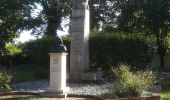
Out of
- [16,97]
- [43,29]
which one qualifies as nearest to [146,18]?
[43,29]

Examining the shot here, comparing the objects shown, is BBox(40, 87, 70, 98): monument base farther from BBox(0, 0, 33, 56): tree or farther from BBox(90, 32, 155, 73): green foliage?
BBox(0, 0, 33, 56): tree

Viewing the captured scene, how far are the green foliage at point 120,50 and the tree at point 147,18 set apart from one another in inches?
606

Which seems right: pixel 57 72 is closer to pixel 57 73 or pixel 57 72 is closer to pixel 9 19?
pixel 57 73

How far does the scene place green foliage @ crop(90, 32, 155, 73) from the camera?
22.9 metres

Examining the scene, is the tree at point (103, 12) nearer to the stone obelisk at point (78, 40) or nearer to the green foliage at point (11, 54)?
the green foliage at point (11, 54)

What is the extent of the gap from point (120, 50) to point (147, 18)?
16.7 metres

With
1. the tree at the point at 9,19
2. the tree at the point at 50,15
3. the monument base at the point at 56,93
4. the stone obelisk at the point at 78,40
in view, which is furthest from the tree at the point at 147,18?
the monument base at the point at 56,93

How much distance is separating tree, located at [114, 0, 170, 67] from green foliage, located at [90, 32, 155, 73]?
606 inches

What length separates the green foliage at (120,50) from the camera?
22922 mm

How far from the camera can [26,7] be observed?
46.0 meters

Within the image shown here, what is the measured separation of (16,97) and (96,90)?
354cm

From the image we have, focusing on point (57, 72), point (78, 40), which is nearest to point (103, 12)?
point (78, 40)

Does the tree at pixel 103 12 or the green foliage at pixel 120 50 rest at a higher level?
the tree at pixel 103 12

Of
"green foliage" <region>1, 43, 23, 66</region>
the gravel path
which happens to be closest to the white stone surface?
the gravel path
